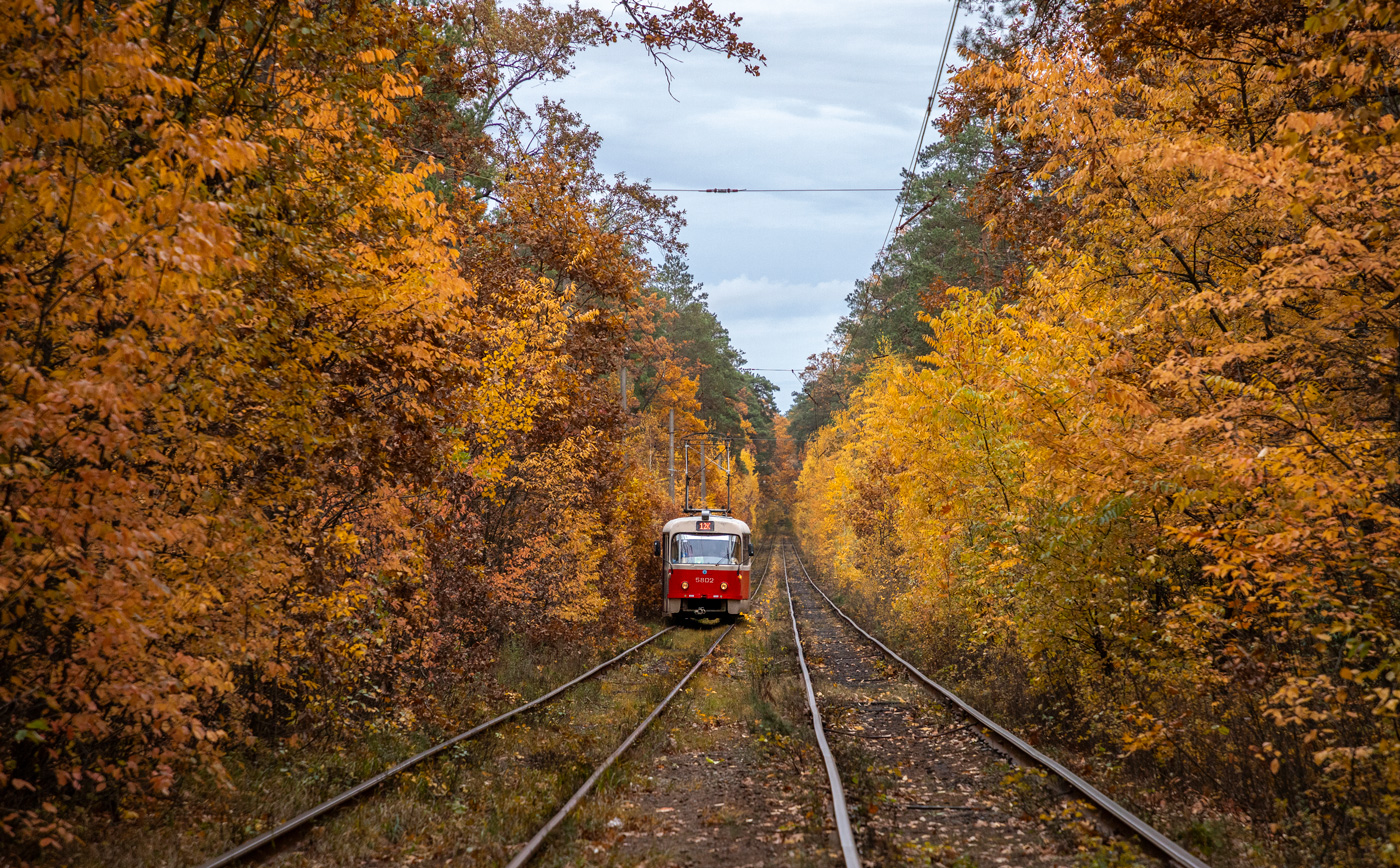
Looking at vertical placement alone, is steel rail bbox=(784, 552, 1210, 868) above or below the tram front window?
below

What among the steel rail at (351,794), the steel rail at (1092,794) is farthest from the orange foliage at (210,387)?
the steel rail at (1092,794)

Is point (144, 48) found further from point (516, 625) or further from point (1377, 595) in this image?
point (516, 625)

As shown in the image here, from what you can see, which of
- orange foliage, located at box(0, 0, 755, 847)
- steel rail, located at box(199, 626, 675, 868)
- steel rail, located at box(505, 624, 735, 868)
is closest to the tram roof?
steel rail, located at box(505, 624, 735, 868)

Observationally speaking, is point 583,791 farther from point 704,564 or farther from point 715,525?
point 715,525

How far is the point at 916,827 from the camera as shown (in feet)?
20.9

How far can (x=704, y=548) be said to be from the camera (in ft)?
70.9

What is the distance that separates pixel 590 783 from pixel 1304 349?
21.8ft

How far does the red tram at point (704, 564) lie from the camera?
21344 millimetres

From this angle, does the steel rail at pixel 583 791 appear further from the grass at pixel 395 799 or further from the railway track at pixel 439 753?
the grass at pixel 395 799

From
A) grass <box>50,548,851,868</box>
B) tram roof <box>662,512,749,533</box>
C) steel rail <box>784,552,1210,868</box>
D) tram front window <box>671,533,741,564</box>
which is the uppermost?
tram roof <box>662,512,749,533</box>

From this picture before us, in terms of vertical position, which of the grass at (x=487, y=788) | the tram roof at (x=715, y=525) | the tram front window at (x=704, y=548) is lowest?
the grass at (x=487, y=788)

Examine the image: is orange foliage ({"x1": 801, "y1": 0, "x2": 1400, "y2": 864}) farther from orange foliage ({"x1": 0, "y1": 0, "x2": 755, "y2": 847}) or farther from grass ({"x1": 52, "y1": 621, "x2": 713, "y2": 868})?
grass ({"x1": 52, "y1": 621, "x2": 713, "y2": 868})

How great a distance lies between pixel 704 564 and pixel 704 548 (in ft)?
1.40

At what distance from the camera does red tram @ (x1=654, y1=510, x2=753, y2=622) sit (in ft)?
70.0
